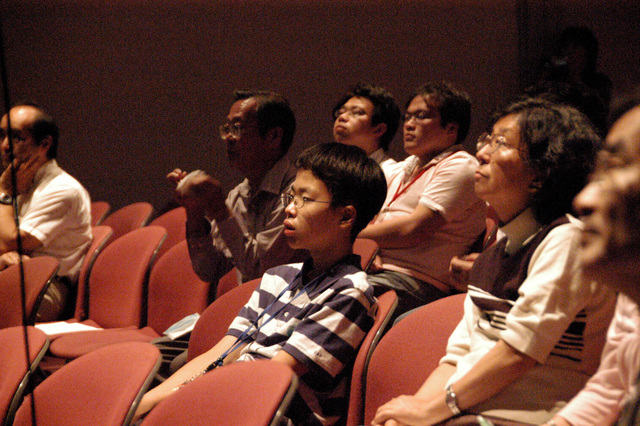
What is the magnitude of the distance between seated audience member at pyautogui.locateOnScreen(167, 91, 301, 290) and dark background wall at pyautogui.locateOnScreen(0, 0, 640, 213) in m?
1.90

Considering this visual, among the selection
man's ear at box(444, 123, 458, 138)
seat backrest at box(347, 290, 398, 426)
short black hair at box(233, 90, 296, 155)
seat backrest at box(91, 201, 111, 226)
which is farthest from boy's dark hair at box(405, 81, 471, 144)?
seat backrest at box(91, 201, 111, 226)

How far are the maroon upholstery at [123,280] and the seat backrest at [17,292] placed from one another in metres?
0.32

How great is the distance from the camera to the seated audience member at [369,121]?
2760 mm

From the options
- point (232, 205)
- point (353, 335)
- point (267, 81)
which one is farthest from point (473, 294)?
point (267, 81)

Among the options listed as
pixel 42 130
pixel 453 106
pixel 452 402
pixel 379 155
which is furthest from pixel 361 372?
pixel 42 130

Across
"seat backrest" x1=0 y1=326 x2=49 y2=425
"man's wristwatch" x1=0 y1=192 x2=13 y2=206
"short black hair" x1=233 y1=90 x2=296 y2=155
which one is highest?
"short black hair" x1=233 y1=90 x2=296 y2=155

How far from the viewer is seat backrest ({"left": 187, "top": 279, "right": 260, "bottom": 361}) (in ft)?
5.98

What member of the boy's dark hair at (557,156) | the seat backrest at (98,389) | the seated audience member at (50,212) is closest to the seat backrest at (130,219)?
the seated audience member at (50,212)

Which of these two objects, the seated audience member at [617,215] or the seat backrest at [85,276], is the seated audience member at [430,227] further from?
the seated audience member at [617,215]

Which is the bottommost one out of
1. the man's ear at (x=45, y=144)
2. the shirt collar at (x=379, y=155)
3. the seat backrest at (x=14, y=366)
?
the seat backrest at (x=14, y=366)

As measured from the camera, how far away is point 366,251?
6.68 feet

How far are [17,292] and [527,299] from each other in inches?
71.0

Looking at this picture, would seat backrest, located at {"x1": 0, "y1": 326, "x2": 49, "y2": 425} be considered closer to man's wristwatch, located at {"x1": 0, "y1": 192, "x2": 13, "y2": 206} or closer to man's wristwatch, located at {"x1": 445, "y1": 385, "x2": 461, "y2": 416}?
man's wristwatch, located at {"x1": 0, "y1": 192, "x2": 13, "y2": 206}

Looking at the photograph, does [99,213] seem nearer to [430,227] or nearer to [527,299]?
[430,227]
